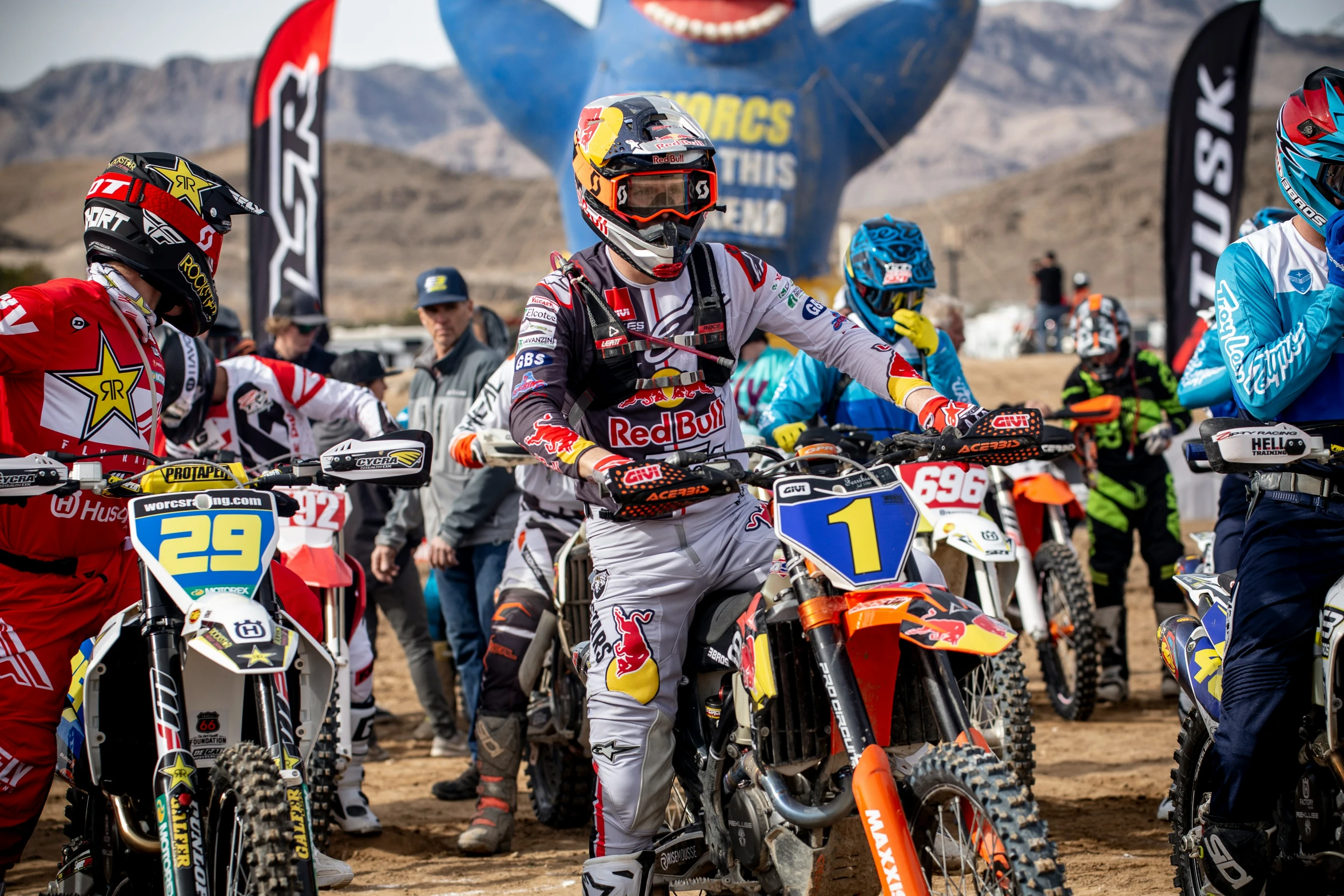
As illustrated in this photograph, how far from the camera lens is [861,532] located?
131 inches

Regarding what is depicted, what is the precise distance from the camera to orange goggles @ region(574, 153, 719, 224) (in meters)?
3.84

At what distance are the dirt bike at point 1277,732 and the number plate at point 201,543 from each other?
8.03ft

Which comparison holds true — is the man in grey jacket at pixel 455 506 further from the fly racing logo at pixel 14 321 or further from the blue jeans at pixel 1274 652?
the blue jeans at pixel 1274 652

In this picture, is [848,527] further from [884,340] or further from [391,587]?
[391,587]

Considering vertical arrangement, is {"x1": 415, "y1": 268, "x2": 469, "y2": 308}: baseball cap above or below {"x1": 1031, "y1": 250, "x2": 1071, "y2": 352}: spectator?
below

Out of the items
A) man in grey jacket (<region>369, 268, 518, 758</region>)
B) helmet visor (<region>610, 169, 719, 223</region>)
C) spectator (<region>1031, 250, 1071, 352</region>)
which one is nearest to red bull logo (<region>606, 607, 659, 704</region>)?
helmet visor (<region>610, 169, 719, 223</region>)

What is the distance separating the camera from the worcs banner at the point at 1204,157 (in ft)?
38.2

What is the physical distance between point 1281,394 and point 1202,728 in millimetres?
1028

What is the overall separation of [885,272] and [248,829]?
3901 mm

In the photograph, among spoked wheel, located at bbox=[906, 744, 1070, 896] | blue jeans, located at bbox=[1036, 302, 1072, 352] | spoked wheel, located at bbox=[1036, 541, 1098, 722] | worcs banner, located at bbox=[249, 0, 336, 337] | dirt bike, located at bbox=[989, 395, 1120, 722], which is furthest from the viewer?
blue jeans, located at bbox=[1036, 302, 1072, 352]

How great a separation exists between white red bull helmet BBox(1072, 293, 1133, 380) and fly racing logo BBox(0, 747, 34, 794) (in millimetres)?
6539

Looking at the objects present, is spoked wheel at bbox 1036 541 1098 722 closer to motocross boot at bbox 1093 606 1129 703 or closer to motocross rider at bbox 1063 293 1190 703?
motocross boot at bbox 1093 606 1129 703

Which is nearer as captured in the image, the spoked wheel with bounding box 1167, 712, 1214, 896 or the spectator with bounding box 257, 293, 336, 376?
the spoked wheel with bounding box 1167, 712, 1214, 896

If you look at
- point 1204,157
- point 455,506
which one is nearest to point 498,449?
point 455,506
